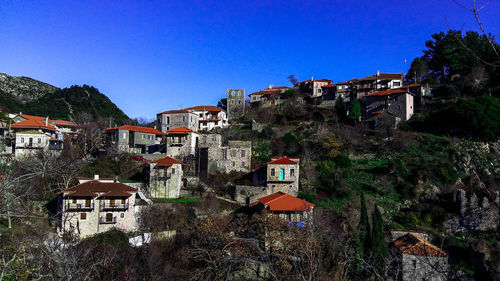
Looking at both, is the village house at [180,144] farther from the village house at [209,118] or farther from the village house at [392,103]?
the village house at [392,103]

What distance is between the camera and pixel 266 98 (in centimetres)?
6500

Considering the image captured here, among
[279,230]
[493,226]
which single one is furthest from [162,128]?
[493,226]

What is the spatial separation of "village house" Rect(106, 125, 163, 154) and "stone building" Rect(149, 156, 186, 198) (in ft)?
31.8

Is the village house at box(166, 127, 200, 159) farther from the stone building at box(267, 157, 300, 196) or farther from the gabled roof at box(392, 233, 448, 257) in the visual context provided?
the gabled roof at box(392, 233, 448, 257)

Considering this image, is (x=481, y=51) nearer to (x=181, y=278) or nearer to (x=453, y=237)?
(x=453, y=237)

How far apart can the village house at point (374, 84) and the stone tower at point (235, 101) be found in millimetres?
18650

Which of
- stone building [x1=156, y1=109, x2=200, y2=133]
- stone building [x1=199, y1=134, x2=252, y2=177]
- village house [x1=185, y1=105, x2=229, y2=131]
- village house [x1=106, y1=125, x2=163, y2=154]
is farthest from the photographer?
village house [x1=185, y1=105, x2=229, y2=131]

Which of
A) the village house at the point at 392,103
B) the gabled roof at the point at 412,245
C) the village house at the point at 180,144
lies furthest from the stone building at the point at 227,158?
the village house at the point at 392,103

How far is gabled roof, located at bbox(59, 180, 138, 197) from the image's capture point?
27844 mm

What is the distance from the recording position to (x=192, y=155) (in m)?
41.5

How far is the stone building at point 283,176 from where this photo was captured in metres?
33.0

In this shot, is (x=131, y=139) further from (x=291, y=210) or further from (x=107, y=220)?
(x=291, y=210)

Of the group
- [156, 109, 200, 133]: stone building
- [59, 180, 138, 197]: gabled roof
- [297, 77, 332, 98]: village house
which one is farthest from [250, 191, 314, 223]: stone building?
[297, 77, 332, 98]: village house

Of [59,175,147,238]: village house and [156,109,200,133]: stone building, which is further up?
[156,109,200,133]: stone building
